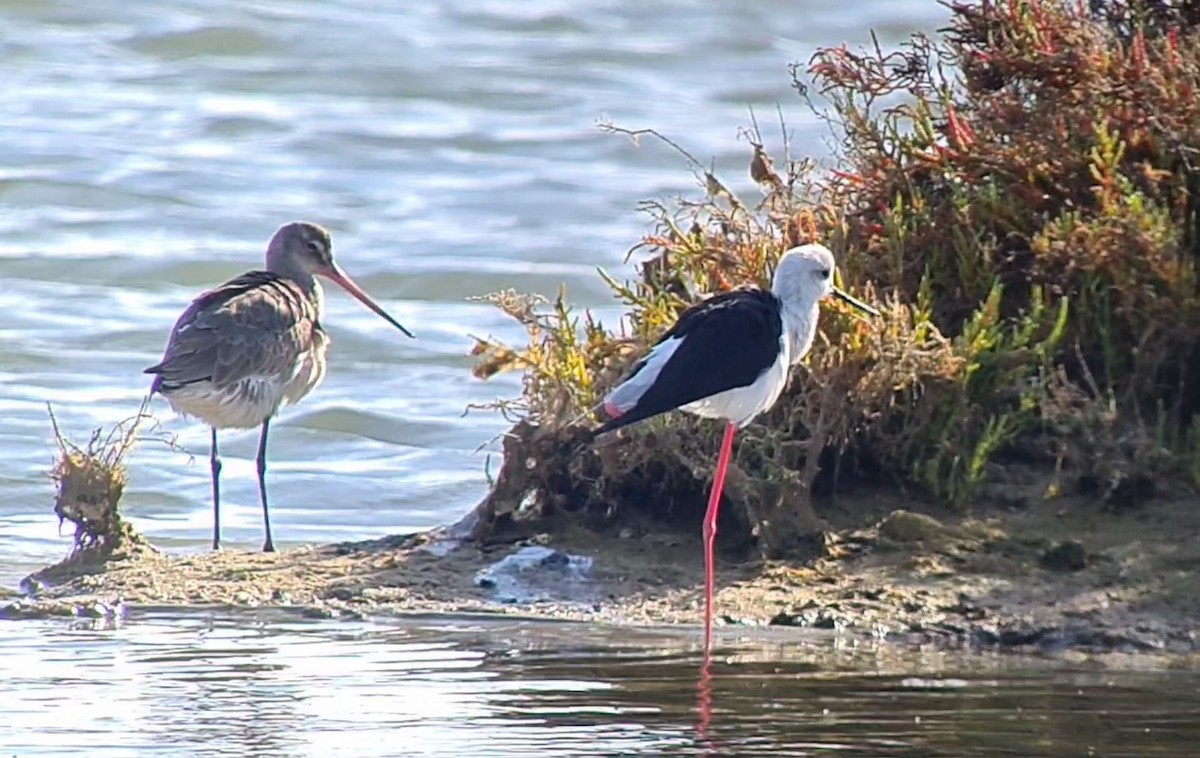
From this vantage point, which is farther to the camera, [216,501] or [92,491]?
[216,501]

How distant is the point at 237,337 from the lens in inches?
392

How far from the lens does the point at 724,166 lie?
17.3 metres

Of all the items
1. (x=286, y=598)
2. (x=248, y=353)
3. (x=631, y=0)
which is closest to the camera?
(x=286, y=598)

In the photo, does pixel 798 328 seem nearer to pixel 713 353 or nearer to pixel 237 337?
pixel 713 353

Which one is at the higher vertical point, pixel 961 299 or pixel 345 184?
pixel 345 184

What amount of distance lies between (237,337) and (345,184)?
7.28 meters

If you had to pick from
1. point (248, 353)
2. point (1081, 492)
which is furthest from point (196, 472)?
point (1081, 492)

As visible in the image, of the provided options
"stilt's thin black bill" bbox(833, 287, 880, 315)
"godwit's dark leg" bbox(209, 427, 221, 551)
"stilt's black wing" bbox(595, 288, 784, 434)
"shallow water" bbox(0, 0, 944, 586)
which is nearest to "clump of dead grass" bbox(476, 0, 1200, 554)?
"stilt's thin black bill" bbox(833, 287, 880, 315)

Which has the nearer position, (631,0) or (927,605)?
(927,605)

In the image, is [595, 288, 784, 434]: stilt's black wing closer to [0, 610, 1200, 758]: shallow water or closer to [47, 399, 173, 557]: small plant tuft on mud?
[0, 610, 1200, 758]: shallow water

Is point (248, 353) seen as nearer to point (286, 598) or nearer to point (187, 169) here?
point (286, 598)

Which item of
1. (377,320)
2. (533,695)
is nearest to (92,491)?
A: (533,695)

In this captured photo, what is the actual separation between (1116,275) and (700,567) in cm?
173

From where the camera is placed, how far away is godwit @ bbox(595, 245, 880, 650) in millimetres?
7207
